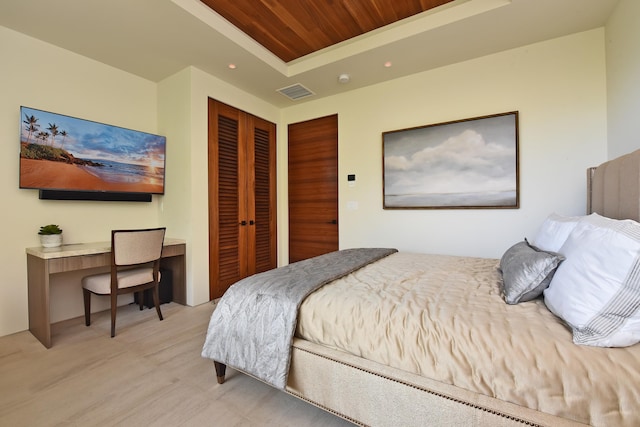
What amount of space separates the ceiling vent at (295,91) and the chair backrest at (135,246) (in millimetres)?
2388

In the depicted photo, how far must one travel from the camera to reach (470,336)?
1066mm

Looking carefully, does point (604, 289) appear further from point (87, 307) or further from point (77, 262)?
point (87, 307)

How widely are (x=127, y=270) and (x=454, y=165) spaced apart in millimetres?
3634

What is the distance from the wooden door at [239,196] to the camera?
3.36 meters

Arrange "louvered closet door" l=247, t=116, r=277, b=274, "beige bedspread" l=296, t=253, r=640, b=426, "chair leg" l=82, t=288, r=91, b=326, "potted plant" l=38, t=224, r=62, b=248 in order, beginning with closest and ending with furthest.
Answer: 1. "beige bedspread" l=296, t=253, r=640, b=426
2. "potted plant" l=38, t=224, r=62, b=248
3. "chair leg" l=82, t=288, r=91, b=326
4. "louvered closet door" l=247, t=116, r=277, b=274

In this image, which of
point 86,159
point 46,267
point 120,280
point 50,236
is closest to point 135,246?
point 120,280

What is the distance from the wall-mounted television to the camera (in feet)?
8.11

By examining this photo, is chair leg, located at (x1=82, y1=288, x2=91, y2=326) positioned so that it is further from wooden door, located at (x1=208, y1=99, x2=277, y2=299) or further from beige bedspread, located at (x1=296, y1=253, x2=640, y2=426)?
beige bedspread, located at (x1=296, y1=253, x2=640, y2=426)

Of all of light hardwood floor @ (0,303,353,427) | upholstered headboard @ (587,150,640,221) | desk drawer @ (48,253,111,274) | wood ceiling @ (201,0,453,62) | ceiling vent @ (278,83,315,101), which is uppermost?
wood ceiling @ (201,0,453,62)

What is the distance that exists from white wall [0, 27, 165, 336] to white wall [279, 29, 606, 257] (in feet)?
9.05

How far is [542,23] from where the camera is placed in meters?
2.40

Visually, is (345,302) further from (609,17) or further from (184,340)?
(609,17)

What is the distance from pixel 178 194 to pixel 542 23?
4.03 m

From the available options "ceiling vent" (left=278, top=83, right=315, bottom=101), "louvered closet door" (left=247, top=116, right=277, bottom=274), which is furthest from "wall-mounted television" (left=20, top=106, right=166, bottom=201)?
"ceiling vent" (left=278, top=83, right=315, bottom=101)
